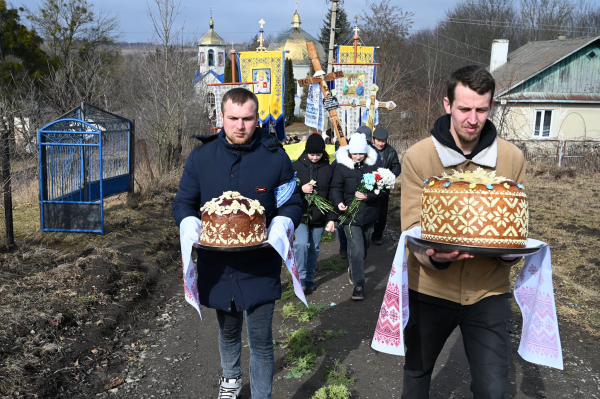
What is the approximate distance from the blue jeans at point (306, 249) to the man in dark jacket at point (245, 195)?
3196 mm

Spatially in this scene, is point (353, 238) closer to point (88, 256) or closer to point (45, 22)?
point (88, 256)

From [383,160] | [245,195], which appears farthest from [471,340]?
[383,160]

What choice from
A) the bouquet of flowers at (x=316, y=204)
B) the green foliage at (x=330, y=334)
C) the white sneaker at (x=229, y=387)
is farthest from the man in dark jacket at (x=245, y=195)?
the bouquet of flowers at (x=316, y=204)

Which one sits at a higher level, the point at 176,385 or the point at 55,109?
the point at 55,109

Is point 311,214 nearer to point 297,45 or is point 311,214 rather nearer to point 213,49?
point 213,49

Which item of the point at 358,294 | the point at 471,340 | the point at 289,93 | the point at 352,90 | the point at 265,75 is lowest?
the point at 358,294

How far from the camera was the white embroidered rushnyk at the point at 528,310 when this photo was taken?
2830 millimetres

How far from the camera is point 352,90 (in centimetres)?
1382

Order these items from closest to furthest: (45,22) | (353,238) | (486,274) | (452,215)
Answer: (452,215) < (486,274) < (353,238) < (45,22)

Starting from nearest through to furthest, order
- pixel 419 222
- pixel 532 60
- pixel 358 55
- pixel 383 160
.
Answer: pixel 419 222
pixel 383 160
pixel 358 55
pixel 532 60

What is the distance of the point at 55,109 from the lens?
1923 centimetres

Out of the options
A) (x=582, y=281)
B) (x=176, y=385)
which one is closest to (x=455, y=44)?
(x=582, y=281)

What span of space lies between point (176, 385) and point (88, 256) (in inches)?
145

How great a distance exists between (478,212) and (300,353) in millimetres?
3034
